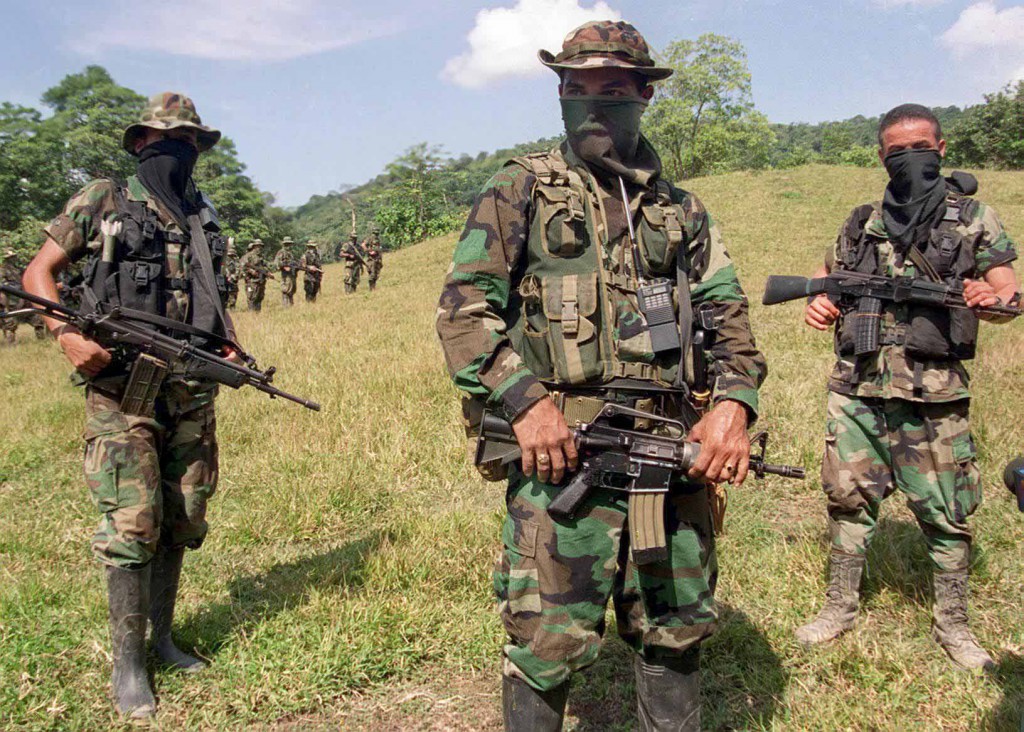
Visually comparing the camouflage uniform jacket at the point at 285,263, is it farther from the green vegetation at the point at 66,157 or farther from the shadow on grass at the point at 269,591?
the shadow on grass at the point at 269,591

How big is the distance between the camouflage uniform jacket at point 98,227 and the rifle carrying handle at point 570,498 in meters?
2.09

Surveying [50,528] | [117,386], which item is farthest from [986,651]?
[50,528]

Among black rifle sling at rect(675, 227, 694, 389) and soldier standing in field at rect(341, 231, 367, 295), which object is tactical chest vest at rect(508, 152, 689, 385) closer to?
black rifle sling at rect(675, 227, 694, 389)

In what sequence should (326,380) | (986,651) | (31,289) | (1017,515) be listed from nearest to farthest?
(31,289) → (986,651) → (1017,515) → (326,380)

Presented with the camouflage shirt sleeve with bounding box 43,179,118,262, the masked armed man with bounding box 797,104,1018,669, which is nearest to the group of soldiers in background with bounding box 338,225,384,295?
the camouflage shirt sleeve with bounding box 43,179,118,262

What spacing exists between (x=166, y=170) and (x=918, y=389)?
356 centimetres

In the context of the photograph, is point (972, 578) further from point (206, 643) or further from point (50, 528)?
point (50, 528)

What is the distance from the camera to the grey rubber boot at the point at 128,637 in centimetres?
294

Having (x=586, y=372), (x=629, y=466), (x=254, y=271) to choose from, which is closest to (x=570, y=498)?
(x=629, y=466)

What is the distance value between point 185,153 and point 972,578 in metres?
4.41

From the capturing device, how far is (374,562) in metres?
3.80

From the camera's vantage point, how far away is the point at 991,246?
3277 millimetres

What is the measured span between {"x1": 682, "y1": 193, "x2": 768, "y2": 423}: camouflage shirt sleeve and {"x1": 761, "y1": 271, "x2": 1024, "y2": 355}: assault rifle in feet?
4.42

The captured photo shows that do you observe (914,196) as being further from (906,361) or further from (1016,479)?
(1016,479)
